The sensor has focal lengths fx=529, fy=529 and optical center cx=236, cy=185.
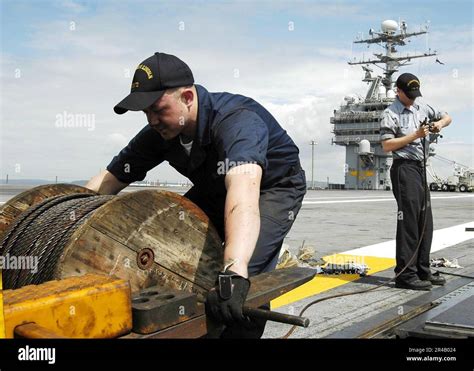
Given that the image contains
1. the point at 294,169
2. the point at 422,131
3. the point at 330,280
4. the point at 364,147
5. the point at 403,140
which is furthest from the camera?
the point at 364,147

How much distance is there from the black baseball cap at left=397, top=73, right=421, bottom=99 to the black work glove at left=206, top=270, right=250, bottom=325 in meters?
3.92

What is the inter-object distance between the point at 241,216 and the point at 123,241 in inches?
20.4

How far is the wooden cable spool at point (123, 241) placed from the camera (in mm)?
2172

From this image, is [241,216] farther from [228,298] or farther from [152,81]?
[152,81]

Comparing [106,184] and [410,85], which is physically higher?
[410,85]

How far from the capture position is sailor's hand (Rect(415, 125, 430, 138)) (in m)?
5.12

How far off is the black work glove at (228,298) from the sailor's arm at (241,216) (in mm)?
103

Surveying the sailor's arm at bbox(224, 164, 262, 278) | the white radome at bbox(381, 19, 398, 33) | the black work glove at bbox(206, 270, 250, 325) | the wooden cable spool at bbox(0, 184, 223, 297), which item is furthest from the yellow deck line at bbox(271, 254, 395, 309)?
the white radome at bbox(381, 19, 398, 33)

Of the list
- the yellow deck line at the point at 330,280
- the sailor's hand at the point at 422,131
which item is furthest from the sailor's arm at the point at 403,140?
the yellow deck line at the point at 330,280

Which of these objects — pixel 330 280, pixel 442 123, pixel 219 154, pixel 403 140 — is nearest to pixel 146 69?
pixel 219 154

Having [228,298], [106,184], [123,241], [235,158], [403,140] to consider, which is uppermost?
[403,140]

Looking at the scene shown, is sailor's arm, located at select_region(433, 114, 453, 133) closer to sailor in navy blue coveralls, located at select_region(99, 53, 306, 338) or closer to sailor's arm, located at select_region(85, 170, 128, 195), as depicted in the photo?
sailor in navy blue coveralls, located at select_region(99, 53, 306, 338)

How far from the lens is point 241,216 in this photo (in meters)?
2.27

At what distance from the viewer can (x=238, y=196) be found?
7.57 feet
